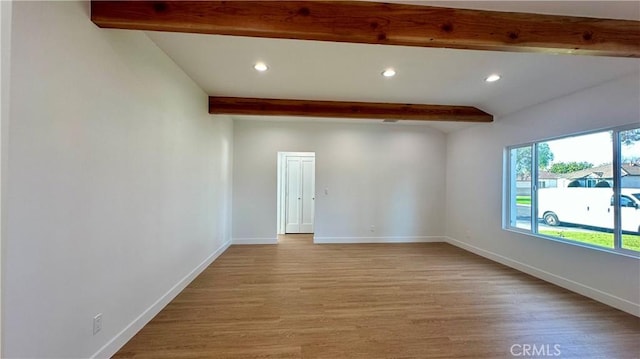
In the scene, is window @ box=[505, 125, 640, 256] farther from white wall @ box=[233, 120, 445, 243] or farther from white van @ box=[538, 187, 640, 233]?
white wall @ box=[233, 120, 445, 243]

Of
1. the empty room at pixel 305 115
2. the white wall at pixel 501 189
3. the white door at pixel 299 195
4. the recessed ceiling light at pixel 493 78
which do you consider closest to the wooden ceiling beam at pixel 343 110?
the empty room at pixel 305 115

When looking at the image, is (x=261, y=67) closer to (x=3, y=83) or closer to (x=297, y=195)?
(x=3, y=83)

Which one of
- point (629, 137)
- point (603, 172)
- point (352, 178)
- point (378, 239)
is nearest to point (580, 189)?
point (603, 172)

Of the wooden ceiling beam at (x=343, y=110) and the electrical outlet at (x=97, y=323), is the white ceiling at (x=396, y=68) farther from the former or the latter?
the electrical outlet at (x=97, y=323)

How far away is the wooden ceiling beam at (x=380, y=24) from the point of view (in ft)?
6.28

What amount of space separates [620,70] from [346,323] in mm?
3797

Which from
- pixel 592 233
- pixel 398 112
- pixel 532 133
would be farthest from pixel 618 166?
pixel 398 112

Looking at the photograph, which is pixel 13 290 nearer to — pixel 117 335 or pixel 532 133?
pixel 117 335

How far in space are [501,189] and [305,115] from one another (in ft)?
11.5

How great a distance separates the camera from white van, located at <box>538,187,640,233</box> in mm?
2967

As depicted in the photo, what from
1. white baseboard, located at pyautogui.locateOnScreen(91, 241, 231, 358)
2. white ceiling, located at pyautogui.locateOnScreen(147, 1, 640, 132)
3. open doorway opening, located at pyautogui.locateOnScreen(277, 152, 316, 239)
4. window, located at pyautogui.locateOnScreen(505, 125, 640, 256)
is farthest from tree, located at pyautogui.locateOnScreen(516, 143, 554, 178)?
white baseboard, located at pyautogui.locateOnScreen(91, 241, 231, 358)

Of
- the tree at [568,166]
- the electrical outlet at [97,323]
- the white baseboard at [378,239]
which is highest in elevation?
the tree at [568,166]

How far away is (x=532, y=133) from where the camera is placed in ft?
13.4

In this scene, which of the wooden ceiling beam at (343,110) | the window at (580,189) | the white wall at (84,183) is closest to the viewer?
the white wall at (84,183)
